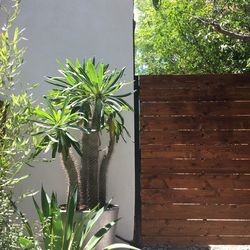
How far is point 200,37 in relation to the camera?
6.66 m

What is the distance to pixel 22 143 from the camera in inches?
121

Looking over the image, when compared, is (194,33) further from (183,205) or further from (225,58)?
(183,205)

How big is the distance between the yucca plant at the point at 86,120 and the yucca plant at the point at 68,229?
13.6 inches

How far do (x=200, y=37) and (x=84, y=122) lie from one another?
3.17m

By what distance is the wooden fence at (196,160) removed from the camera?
15.8ft

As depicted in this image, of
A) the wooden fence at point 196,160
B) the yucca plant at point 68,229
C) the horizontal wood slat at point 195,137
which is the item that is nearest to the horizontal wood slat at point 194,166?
the wooden fence at point 196,160

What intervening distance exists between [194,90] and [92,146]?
1384 mm

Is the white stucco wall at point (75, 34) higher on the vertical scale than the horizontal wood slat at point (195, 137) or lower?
higher

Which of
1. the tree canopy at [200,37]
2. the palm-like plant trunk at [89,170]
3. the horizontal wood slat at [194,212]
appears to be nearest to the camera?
the palm-like plant trunk at [89,170]

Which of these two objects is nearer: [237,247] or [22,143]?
[22,143]

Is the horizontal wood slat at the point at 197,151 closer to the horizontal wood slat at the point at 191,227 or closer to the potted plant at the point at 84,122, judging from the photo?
the potted plant at the point at 84,122

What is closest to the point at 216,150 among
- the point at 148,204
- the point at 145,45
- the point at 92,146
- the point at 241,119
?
the point at 241,119

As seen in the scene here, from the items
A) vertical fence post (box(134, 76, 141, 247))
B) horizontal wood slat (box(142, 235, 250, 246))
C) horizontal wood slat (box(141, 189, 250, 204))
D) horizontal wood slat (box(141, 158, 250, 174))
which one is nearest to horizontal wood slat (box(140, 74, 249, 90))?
vertical fence post (box(134, 76, 141, 247))

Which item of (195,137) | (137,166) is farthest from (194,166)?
(137,166)
